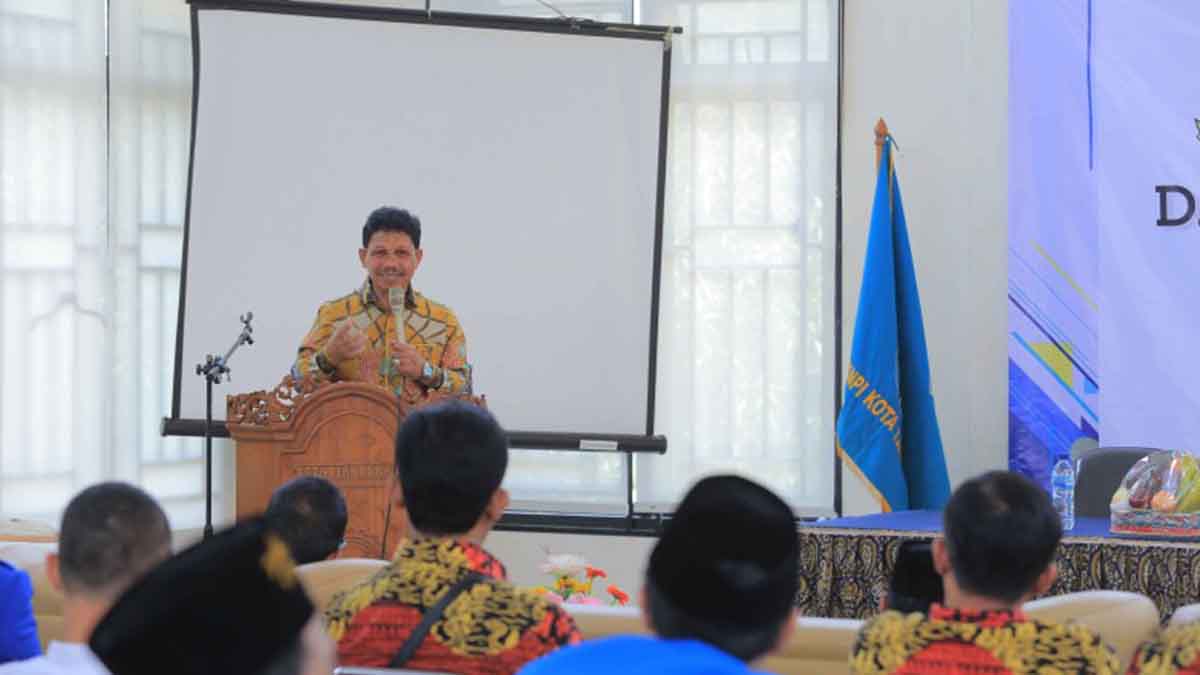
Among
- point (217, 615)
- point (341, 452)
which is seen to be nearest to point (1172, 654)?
point (217, 615)

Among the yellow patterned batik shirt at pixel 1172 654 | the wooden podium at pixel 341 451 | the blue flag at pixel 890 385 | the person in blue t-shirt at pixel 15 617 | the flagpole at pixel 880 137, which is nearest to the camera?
the yellow patterned batik shirt at pixel 1172 654

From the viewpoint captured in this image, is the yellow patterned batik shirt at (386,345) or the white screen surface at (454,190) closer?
the yellow patterned batik shirt at (386,345)

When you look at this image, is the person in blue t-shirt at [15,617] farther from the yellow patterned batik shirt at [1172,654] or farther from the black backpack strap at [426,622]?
the yellow patterned batik shirt at [1172,654]

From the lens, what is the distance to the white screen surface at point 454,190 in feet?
20.7

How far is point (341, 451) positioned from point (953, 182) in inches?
120

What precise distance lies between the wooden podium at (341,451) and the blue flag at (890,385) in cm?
200

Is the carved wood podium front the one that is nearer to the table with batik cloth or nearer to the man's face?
the man's face

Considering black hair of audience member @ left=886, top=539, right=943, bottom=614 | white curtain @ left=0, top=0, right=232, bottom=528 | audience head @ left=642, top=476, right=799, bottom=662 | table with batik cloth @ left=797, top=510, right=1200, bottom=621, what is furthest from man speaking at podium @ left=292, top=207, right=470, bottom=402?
audience head @ left=642, top=476, right=799, bottom=662

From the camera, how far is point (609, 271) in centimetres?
632

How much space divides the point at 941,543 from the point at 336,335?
2.61 m

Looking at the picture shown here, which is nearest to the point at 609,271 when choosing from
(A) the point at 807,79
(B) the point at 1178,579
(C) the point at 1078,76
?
(A) the point at 807,79

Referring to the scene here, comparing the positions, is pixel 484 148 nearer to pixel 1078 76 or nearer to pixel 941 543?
pixel 1078 76

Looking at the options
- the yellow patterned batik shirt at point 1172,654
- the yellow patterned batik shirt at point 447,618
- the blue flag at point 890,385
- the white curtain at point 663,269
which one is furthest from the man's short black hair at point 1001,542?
the white curtain at point 663,269

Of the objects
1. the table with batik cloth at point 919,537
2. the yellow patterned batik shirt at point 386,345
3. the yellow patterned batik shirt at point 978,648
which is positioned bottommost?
the table with batik cloth at point 919,537
